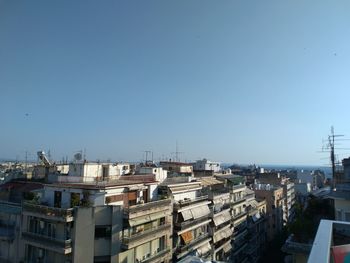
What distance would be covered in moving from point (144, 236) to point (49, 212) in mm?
8901

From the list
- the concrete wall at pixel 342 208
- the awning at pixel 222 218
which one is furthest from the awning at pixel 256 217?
the concrete wall at pixel 342 208

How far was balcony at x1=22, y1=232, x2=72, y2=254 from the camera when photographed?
27.2 metres

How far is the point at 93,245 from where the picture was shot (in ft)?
92.6

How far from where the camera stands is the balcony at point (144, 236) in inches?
Answer: 1154

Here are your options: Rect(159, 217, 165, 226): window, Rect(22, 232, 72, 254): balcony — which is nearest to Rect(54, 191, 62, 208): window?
Rect(22, 232, 72, 254): balcony

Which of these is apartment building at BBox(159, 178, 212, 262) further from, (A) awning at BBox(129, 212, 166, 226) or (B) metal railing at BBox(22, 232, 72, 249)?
(B) metal railing at BBox(22, 232, 72, 249)

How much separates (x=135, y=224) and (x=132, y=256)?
9.89 ft

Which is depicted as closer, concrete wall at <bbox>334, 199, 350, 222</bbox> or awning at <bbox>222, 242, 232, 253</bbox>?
concrete wall at <bbox>334, 199, 350, 222</bbox>

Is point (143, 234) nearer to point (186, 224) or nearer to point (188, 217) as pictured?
point (186, 224)

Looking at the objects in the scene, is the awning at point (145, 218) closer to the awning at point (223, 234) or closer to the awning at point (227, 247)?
the awning at point (223, 234)

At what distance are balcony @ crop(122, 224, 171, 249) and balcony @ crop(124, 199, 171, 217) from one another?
1.88 metres

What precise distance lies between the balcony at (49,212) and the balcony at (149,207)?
4.93 meters

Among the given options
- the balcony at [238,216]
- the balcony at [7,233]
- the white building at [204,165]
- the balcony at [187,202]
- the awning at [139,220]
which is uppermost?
the white building at [204,165]

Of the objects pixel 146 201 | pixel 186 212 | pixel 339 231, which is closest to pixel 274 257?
pixel 186 212
